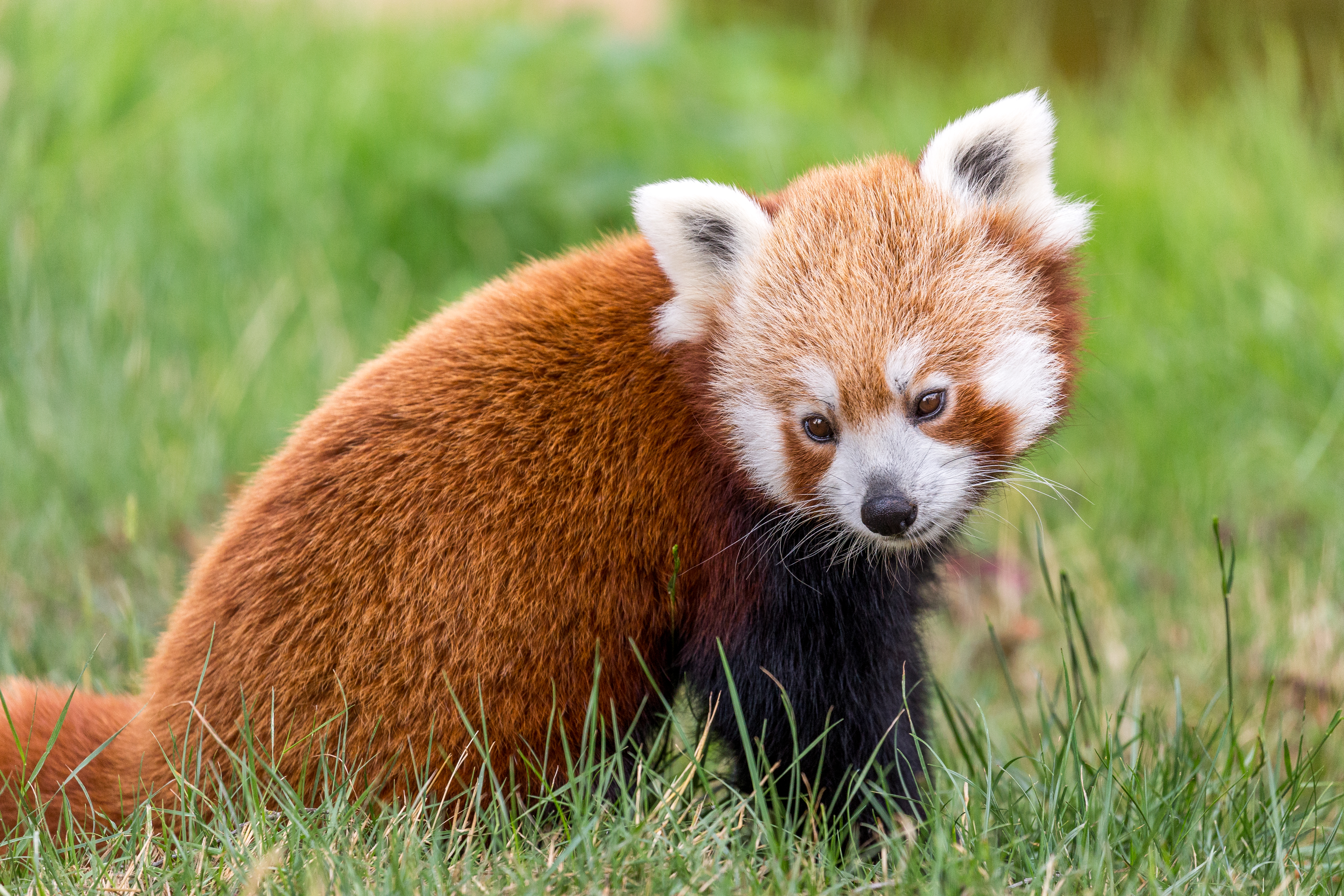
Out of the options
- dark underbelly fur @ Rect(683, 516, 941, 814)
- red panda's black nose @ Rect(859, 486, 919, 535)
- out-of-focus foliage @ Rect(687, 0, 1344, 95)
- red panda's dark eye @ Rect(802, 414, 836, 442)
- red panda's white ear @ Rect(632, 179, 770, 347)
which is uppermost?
out-of-focus foliage @ Rect(687, 0, 1344, 95)

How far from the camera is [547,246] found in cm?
627

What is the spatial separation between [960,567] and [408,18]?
223 inches

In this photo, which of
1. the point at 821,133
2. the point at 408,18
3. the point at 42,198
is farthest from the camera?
the point at 408,18

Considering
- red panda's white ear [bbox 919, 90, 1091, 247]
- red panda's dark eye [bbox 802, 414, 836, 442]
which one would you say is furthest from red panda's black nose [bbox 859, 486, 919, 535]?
red panda's white ear [bbox 919, 90, 1091, 247]

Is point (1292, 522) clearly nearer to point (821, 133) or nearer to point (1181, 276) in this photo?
point (1181, 276)

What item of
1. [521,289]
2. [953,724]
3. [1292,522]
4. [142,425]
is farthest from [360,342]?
[1292,522]

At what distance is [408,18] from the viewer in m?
7.58

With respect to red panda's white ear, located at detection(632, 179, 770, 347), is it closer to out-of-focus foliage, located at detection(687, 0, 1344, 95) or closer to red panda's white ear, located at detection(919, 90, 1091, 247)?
red panda's white ear, located at detection(919, 90, 1091, 247)

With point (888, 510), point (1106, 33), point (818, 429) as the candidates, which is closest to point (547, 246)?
point (818, 429)

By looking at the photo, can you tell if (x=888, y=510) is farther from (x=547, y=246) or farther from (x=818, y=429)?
(x=547, y=246)

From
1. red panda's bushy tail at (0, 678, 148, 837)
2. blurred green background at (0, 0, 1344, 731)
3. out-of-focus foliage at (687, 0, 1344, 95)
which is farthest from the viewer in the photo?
out-of-focus foliage at (687, 0, 1344, 95)

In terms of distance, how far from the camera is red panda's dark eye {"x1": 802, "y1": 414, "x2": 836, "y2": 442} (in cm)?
256

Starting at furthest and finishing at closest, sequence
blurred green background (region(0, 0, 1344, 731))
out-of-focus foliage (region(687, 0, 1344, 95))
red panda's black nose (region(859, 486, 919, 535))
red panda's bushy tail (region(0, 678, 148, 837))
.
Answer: out-of-focus foliage (region(687, 0, 1344, 95)) → blurred green background (region(0, 0, 1344, 731)) → red panda's bushy tail (region(0, 678, 148, 837)) → red panda's black nose (region(859, 486, 919, 535))

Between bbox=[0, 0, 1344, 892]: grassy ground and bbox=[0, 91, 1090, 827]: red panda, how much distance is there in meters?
0.26
